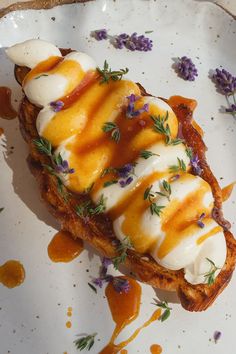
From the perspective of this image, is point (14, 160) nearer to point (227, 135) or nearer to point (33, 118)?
point (33, 118)

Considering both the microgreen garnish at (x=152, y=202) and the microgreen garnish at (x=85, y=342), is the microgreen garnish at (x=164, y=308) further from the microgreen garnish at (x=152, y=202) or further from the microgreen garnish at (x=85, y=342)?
the microgreen garnish at (x=152, y=202)

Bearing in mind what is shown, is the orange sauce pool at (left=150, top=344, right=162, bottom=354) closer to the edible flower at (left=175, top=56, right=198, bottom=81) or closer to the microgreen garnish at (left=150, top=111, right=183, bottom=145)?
the microgreen garnish at (left=150, top=111, right=183, bottom=145)

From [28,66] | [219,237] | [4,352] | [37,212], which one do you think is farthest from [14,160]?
[219,237]

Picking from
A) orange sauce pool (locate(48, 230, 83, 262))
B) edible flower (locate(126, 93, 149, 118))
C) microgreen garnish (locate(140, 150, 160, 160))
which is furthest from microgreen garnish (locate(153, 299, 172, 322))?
edible flower (locate(126, 93, 149, 118))

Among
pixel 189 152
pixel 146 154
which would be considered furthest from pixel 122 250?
pixel 189 152

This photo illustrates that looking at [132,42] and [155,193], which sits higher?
[132,42]

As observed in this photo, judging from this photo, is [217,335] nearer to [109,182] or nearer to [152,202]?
[152,202]
